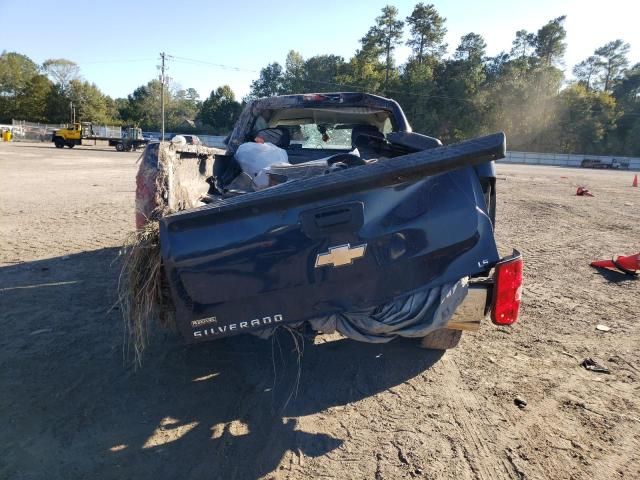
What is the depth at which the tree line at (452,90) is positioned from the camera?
6325 centimetres

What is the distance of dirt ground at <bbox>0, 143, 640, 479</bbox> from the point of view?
7.20 feet

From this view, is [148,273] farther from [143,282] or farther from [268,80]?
[268,80]

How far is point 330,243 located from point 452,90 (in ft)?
224

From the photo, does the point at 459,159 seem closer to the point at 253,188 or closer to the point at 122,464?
the point at 253,188

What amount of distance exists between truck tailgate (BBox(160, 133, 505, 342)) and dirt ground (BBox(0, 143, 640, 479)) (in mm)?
737

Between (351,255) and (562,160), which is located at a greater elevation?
(562,160)

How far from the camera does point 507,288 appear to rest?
242 centimetres

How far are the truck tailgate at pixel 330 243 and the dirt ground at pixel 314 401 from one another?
0.74 m

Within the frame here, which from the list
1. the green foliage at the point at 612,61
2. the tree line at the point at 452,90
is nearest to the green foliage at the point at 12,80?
the tree line at the point at 452,90

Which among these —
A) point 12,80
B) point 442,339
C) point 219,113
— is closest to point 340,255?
point 442,339

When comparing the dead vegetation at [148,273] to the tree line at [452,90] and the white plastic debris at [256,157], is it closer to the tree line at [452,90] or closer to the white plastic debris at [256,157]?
the white plastic debris at [256,157]

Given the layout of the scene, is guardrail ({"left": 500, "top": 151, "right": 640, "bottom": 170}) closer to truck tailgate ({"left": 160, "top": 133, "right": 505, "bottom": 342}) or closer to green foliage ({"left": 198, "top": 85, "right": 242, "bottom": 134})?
green foliage ({"left": 198, "top": 85, "right": 242, "bottom": 134})

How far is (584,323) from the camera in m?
4.06

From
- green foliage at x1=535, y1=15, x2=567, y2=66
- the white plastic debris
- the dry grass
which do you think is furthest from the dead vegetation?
green foliage at x1=535, y1=15, x2=567, y2=66
